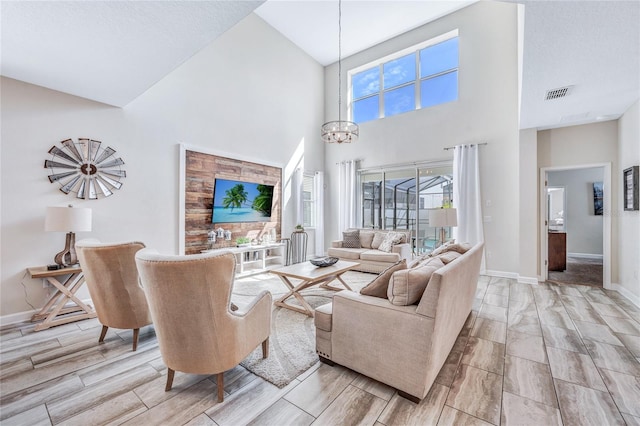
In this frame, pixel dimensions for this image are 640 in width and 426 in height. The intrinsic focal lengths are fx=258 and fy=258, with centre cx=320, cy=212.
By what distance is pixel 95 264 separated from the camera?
2219 mm

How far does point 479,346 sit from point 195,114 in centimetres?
519

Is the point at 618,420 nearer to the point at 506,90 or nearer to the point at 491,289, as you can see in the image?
the point at 491,289

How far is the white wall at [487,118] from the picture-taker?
4902 mm

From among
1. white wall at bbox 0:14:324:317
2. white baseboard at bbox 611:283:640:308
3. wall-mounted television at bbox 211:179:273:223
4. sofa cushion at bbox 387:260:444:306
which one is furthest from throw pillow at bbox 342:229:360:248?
white baseboard at bbox 611:283:640:308

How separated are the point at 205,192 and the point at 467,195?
510 centimetres

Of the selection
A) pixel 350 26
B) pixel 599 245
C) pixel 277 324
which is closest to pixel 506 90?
pixel 350 26

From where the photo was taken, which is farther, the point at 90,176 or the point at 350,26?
the point at 350,26

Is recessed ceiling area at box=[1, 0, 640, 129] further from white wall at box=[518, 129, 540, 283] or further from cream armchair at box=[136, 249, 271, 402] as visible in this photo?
cream armchair at box=[136, 249, 271, 402]

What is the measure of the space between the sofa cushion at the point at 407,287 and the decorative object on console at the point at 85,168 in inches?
155

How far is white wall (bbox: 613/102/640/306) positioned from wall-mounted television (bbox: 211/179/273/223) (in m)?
5.85

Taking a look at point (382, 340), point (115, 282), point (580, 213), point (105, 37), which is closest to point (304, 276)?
point (382, 340)

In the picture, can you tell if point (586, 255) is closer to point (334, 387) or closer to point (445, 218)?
point (445, 218)

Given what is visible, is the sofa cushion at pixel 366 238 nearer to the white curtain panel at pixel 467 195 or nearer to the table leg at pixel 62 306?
the white curtain panel at pixel 467 195

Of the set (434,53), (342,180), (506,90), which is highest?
(434,53)
